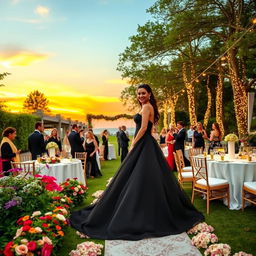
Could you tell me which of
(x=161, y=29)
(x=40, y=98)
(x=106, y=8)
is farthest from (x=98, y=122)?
(x=40, y=98)

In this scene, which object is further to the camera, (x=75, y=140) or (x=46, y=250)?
(x=75, y=140)

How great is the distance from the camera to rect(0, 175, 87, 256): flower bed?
2.81 meters

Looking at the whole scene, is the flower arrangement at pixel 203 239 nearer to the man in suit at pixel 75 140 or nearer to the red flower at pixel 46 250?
the red flower at pixel 46 250

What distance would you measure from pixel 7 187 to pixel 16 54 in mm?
9997

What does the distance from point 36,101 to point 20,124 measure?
64.3 m

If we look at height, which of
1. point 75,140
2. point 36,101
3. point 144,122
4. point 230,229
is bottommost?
point 230,229

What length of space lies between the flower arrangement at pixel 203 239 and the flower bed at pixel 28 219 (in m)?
1.65

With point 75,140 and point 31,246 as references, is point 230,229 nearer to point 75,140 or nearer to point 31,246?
point 31,246

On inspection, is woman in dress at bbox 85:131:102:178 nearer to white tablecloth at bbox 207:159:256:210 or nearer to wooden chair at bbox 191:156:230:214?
wooden chair at bbox 191:156:230:214

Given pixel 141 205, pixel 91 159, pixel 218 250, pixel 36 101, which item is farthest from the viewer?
pixel 36 101

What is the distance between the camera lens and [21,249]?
268cm

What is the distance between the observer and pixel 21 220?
325cm

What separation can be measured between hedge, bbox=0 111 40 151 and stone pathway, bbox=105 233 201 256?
388 inches

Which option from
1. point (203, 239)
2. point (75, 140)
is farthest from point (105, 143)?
point (203, 239)
